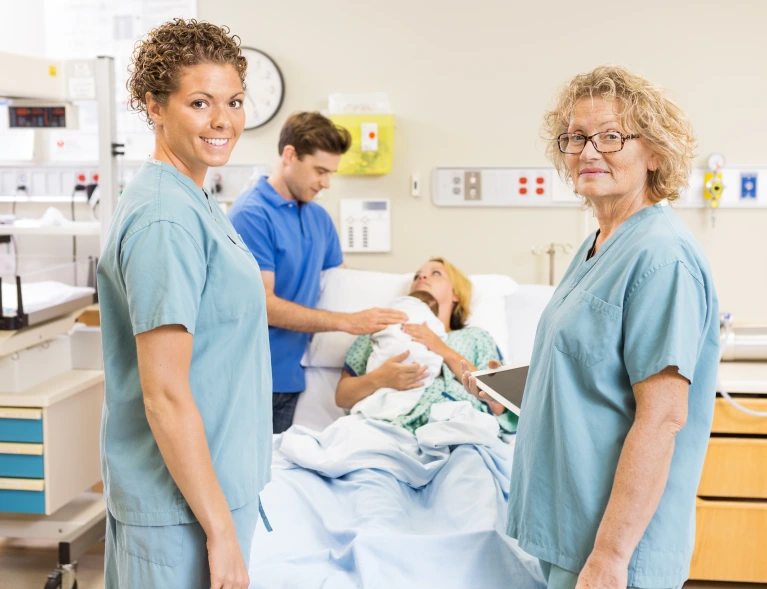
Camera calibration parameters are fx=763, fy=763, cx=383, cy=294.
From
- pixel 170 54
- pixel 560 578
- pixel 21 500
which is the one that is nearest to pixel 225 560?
pixel 560 578

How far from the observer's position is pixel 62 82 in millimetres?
2529

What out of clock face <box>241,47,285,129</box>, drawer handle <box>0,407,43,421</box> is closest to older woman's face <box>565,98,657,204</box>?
drawer handle <box>0,407,43,421</box>

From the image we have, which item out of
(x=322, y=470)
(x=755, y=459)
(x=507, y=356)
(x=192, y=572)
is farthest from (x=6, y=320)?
(x=755, y=459)

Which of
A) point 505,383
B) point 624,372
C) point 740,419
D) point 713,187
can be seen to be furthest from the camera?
point 713,187

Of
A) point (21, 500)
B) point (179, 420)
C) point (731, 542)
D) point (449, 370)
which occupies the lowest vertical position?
point (731, 542)

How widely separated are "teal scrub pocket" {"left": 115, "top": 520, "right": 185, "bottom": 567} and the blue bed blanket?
0.43 meters

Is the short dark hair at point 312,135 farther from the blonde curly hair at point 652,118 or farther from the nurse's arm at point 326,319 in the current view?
the blonde curly hair at point 652,118

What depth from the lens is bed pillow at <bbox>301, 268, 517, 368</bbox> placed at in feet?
9.39

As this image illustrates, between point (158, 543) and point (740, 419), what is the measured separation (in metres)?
1.84

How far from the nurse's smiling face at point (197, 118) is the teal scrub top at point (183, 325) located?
0.13 ft

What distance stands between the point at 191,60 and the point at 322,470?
1.17 metres

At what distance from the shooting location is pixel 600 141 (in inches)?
48.9

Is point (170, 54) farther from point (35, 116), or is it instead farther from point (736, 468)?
point (736, 468)

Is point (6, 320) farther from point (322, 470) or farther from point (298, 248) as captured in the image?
point (322, 470)
